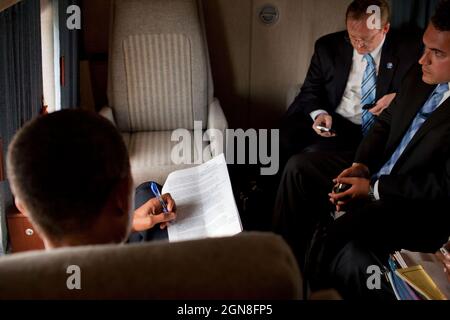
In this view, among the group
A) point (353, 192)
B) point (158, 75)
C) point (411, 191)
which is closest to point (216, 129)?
point (158, 75)

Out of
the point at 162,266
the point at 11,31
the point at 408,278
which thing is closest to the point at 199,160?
the point at 11,31

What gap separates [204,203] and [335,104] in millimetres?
1273

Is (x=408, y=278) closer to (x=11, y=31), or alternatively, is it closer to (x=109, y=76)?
(x=11, y=31)

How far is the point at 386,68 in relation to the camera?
8.66 feet

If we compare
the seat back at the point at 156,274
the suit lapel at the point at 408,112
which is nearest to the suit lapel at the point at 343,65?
the suit lapel at the point at 408,112

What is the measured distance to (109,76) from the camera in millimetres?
2836

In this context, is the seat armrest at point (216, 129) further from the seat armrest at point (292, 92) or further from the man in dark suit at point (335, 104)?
the seat armrest at point (292, 92)

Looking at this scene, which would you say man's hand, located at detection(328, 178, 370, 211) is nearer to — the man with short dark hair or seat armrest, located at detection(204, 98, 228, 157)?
seat armrest, located at detection(204, 98, 228, 157)

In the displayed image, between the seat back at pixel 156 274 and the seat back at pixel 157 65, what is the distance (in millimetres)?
2234

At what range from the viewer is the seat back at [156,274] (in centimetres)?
64

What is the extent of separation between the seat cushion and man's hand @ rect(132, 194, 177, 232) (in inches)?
20.5

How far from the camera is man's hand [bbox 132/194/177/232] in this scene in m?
1.77
